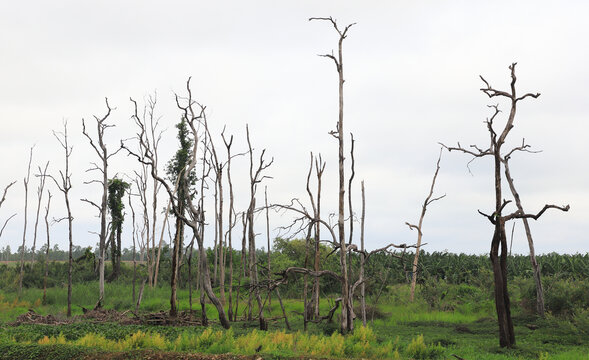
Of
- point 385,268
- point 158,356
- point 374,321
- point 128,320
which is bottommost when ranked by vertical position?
point 374,321

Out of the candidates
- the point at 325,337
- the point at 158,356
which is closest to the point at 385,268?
the point at 325,337

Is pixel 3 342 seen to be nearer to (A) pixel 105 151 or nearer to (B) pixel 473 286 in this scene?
(A) pixel 105 151

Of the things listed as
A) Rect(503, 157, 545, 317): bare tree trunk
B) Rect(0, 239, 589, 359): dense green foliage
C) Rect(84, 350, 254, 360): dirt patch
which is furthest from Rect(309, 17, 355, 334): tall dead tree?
Rect(503, 157, 545, 317): bare tree trunk

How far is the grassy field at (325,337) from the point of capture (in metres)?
11.3

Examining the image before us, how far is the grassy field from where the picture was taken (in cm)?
1132

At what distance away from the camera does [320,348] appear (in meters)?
11.1

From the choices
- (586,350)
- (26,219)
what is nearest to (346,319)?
(586,350)

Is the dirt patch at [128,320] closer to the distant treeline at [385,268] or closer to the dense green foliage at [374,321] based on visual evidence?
the dense green foliage at [374,321]

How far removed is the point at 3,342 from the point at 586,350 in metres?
15.2

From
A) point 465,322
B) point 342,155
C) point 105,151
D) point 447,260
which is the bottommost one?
point 465,322

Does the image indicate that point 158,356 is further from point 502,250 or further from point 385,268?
point 385,268

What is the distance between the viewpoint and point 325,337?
556 inches

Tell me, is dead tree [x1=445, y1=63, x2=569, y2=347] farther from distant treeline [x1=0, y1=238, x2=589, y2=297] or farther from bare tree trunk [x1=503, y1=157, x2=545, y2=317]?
distant treeline [x1=0, y1=238, x2=589, y2=297]

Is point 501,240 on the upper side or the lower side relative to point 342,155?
lower
